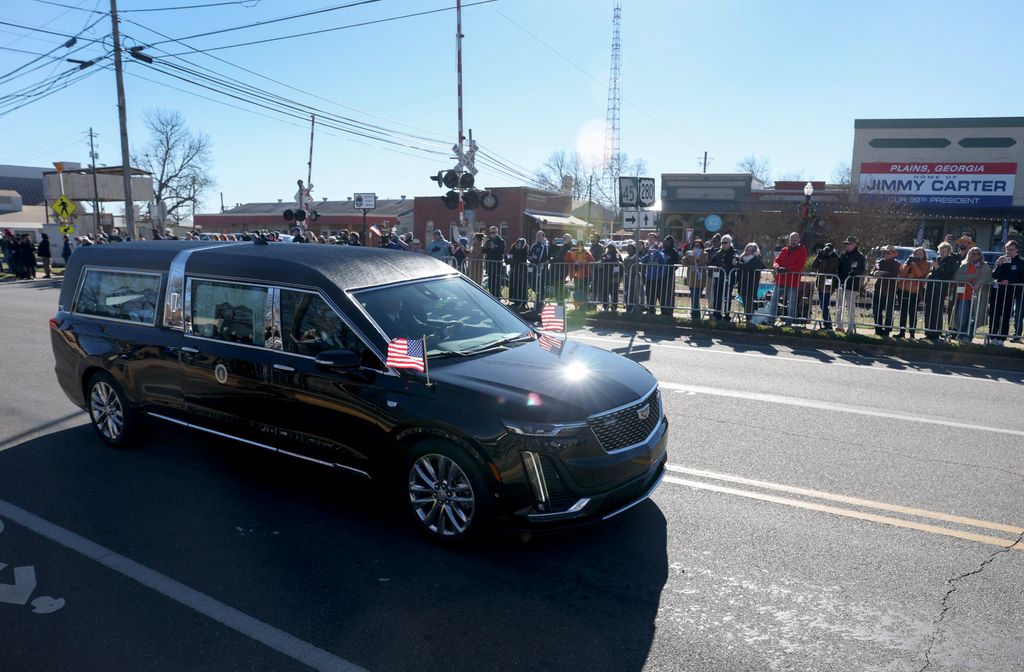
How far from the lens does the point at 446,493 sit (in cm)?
461

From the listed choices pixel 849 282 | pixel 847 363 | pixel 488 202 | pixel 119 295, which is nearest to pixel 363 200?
pixel 488 202

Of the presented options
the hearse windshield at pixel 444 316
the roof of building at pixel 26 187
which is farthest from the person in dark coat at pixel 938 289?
the roof of building at pixel 26 187

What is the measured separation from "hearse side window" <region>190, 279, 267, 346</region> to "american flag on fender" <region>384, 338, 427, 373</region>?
125 centimetres

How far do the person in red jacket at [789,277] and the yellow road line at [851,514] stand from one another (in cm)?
931

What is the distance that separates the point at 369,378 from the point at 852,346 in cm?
1045

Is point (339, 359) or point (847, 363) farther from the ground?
point (339, 359)

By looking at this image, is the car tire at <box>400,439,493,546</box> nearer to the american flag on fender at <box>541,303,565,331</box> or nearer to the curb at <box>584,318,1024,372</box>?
the american flag on fender at <box>541,303,565,331</box>

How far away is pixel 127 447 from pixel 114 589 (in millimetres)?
2782

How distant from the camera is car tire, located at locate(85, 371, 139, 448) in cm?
652

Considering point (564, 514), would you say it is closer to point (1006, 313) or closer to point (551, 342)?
point (551, 342)

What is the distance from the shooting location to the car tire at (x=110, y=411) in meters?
6.52

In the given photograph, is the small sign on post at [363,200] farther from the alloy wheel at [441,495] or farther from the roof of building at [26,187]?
the roof of building at [26,187]

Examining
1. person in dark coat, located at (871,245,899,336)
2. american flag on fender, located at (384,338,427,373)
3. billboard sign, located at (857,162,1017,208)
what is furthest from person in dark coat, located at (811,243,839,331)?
billboard sign, located at (857,162,1017,208)

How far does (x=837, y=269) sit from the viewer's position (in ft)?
45.4
